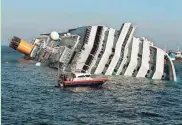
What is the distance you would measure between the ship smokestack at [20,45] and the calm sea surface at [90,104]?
31.7m

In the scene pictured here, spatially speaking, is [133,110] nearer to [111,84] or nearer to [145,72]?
[111,84]

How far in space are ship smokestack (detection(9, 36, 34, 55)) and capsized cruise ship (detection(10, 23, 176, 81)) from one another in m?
21.6

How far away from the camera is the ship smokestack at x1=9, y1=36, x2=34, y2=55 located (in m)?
107

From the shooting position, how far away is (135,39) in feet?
283

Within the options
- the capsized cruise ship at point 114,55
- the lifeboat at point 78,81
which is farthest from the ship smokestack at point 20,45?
the lifeboat at point 78,81

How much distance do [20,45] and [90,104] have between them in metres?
63.7

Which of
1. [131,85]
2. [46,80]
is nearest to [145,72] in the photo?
[131,85]

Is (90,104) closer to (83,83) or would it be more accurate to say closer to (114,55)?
(83,83)

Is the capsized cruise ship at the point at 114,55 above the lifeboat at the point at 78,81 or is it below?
above

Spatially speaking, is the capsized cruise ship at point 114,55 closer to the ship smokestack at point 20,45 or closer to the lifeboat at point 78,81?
the lifeboat at point 78,81

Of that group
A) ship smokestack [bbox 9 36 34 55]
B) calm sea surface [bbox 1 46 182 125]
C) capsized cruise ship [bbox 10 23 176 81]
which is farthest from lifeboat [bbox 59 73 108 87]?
ship smokestack [bbox 9 36 34 55]

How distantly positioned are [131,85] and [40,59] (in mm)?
38797

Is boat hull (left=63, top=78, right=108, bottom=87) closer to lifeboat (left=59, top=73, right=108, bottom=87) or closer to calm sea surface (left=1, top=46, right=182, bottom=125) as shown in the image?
lifeboat (left=59, top=73, right=108, bottom=87)

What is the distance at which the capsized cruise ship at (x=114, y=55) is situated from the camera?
83250 millimetres
